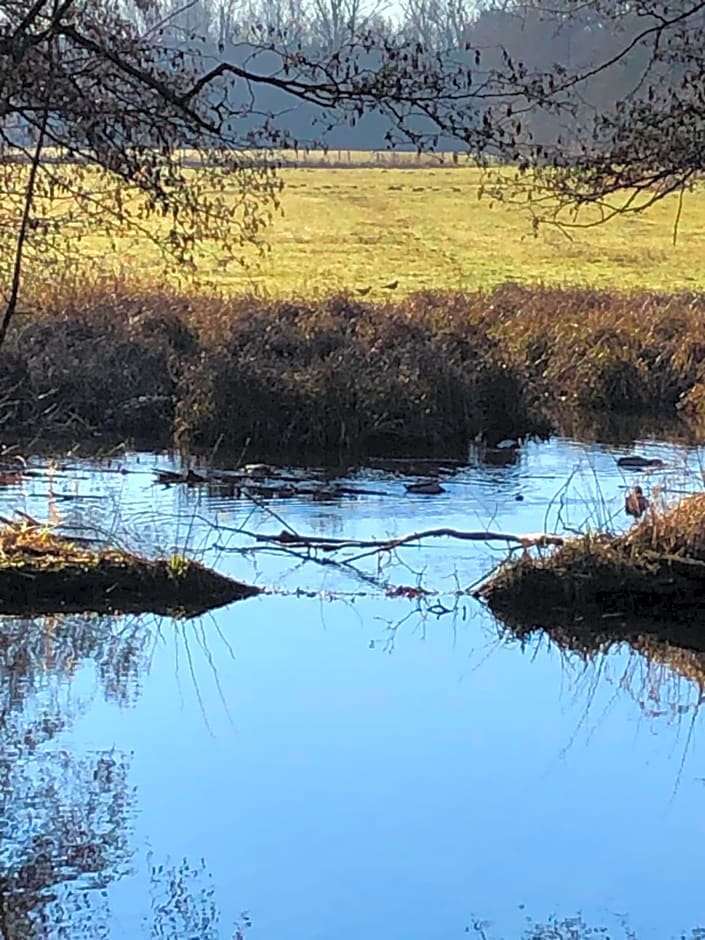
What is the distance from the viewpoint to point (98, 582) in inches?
378

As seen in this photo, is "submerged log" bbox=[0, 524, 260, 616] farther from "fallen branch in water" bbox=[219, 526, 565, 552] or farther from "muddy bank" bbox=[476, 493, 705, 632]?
"muddy bank" bbox=[476, 493, 705, 632]

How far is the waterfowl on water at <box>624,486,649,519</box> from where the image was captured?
37.7 feet

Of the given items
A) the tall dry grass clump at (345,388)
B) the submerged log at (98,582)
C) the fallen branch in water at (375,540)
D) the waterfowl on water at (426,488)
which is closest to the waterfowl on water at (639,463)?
the tall dry grass clump at (345,388)

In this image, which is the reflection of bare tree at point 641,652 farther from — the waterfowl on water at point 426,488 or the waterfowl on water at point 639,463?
the waterfowl on water at point 639,463

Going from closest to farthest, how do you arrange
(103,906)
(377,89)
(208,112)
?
(103,906), (377,89), (208,112)

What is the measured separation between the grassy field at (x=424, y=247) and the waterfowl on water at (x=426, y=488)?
6148 millimetres

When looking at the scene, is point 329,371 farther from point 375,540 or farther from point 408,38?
point 408,38

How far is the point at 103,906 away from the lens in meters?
5.45

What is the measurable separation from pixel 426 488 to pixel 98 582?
4.89m

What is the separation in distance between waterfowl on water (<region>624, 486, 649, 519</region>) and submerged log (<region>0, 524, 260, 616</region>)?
124 inches

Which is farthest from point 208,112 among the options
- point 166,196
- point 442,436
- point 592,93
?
point 442,436

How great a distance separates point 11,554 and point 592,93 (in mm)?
4762

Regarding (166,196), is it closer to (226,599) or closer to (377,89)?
Answer: (377,89)

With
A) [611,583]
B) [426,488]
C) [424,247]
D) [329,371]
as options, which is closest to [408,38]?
[611,583]
